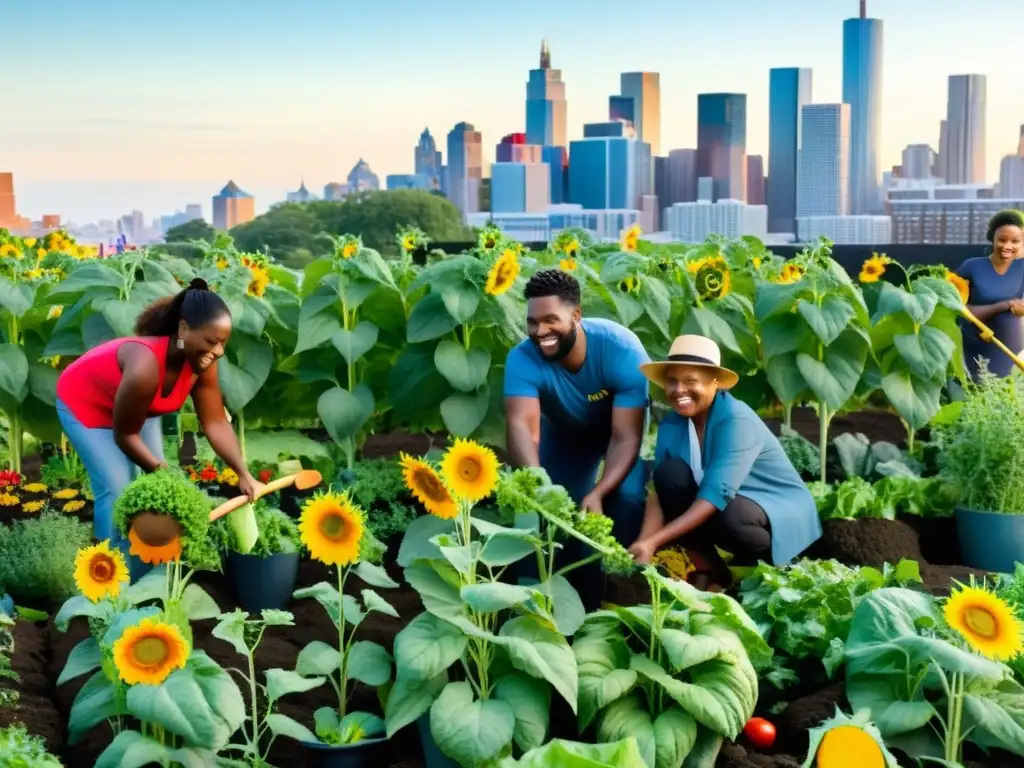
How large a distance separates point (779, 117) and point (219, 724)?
46.1 meters

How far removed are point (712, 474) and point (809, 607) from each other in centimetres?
64

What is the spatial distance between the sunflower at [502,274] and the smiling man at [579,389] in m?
0.54

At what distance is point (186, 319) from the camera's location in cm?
374

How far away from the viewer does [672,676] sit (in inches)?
117

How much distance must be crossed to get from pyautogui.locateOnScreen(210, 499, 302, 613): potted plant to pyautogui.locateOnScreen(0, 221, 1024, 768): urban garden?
1cm

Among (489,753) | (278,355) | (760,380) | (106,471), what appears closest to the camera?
(489,753)

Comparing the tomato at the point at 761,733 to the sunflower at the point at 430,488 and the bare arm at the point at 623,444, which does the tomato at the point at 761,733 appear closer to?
the sunflower at the point at 430,488

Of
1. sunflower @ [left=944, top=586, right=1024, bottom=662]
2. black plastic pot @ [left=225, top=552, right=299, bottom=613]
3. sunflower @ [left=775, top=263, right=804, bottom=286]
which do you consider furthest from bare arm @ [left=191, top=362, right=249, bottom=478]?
sunflower @ [left=775, top=263, right=804, bottom=286]

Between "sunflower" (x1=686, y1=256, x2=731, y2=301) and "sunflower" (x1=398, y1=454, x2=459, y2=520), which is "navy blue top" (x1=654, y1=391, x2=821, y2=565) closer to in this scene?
"sunflower" (x1=398, y1=454, x2=459, y2=520)

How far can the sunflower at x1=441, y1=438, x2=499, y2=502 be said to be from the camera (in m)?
2.89

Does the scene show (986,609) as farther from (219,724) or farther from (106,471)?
(106,471)

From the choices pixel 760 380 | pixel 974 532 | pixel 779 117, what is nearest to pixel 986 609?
pixel 974 532

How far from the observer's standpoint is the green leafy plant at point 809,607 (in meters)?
3.34

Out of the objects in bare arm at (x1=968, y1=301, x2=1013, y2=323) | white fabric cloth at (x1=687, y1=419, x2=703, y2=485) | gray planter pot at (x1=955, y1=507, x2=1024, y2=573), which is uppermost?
bare arm at (x1=968, y1=301, x2=1013, y2=323)
